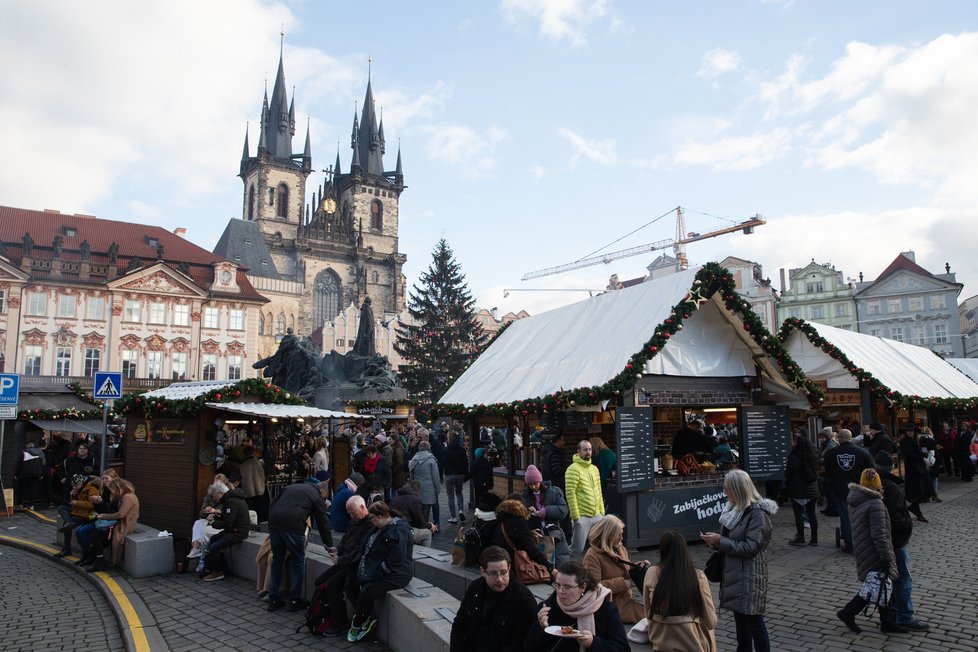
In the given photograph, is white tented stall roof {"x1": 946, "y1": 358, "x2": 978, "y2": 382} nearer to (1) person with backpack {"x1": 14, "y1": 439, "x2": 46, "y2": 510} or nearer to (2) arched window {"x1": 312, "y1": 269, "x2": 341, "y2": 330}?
(1) person with backpack {"x1": 14, "y1": 439, "x2": 46, "y2": 510}

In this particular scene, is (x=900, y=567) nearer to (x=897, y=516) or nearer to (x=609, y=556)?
(x=897, y=516)

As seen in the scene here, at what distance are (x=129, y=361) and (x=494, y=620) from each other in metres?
50.5

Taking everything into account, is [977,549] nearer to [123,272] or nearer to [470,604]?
[470,604]

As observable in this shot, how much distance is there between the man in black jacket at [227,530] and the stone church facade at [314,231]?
63941 millimetres

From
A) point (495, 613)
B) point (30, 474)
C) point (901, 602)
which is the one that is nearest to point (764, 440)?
point (901, 602)

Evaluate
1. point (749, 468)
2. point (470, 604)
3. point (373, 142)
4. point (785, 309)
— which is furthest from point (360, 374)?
point (373, 142)

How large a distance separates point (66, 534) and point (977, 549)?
526 inches

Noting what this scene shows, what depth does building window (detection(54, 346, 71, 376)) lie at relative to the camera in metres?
46.2

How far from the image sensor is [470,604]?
4434 millimetres

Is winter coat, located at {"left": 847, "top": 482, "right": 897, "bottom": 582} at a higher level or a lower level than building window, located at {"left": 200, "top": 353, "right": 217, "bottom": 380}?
lower

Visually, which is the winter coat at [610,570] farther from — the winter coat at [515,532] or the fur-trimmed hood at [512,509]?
the fur-trimmed hood at [512,509]

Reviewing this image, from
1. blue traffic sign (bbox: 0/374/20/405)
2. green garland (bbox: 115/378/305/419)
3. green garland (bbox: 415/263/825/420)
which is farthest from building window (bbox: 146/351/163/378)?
green garland (bbox: 415/263/825/420)

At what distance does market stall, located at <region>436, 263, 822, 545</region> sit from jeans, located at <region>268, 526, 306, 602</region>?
4576 mm

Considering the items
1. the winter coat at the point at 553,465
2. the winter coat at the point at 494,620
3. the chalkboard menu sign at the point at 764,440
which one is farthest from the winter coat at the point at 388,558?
the chalkboard menu sign at the point at 764,440
